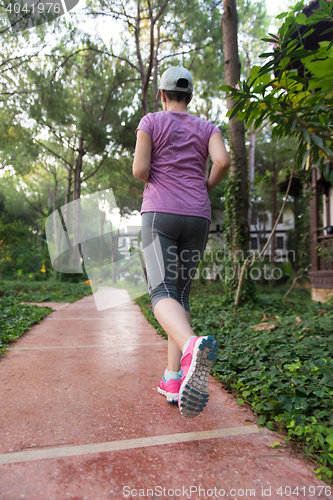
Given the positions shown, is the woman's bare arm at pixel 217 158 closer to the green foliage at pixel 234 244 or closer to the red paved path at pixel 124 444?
the red paved path at pixel 124 444

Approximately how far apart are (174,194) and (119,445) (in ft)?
3.82

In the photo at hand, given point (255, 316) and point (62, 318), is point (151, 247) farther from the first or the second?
point (62, 318)

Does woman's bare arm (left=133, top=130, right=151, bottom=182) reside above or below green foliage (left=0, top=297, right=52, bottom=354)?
above

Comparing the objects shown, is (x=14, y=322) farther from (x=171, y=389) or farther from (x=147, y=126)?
(x=147, y=126)

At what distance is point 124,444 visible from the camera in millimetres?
1257

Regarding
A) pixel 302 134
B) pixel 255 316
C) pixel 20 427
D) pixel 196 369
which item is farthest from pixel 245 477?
pixel 255 316

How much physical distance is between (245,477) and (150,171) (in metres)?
1.43

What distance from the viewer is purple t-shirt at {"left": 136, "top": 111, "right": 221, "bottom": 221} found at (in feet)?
5.41

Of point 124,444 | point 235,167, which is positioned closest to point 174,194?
point 124,444

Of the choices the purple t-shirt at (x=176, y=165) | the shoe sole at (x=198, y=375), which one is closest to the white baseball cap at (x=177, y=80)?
the purple t-shirt at (x=176, y=165)

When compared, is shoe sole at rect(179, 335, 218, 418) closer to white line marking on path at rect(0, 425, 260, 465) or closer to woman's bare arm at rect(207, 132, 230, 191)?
white line marking on path at rect(0, 425, 260, 465)

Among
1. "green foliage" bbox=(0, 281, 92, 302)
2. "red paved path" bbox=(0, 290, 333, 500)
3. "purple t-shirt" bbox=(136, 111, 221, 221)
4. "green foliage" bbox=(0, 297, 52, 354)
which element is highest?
"purple t-shirt" bbox=(136, 111, 221, 221)

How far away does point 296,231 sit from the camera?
71.5ft

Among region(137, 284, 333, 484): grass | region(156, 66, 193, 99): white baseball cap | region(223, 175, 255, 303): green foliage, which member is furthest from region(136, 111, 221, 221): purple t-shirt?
region(223, 175, 255, 303): green foliage
